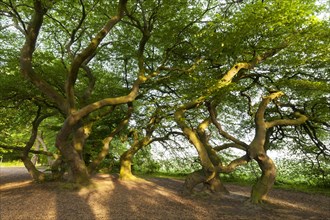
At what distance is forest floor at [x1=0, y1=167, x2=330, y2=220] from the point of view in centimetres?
916

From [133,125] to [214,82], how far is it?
35.4 ft

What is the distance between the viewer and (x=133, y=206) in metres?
10.3

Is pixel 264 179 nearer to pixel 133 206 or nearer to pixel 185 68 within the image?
pixel 133 206

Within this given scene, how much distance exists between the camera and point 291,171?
20.2m

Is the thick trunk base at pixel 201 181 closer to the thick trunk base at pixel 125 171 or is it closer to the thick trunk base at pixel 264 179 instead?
the thick trunk base at pixel 264 179

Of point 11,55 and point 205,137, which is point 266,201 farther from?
point 11,55

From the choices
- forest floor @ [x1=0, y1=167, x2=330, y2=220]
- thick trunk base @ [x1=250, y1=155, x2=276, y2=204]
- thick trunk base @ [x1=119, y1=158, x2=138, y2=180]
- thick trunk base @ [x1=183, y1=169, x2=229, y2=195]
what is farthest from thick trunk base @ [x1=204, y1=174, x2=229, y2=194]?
thick trunk base @ [x1=119, y1=158, x2=138, y2=180]

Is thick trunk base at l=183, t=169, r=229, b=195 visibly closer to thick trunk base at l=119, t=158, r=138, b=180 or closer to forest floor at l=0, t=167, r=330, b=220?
forest floor at l=0, t=167, r=330, b=220

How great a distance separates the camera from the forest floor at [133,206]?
30.0 feet

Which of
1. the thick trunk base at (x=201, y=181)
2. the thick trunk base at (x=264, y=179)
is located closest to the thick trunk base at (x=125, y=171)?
the thick trunk base at (x=201, y=181)

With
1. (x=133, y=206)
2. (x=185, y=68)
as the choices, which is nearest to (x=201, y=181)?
(x=133, y=206)

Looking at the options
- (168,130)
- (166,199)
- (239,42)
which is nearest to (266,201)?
(166,199)

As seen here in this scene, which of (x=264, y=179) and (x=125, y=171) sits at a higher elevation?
(x=264, y=179)

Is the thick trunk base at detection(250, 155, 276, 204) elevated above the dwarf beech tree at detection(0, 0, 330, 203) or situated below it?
below
